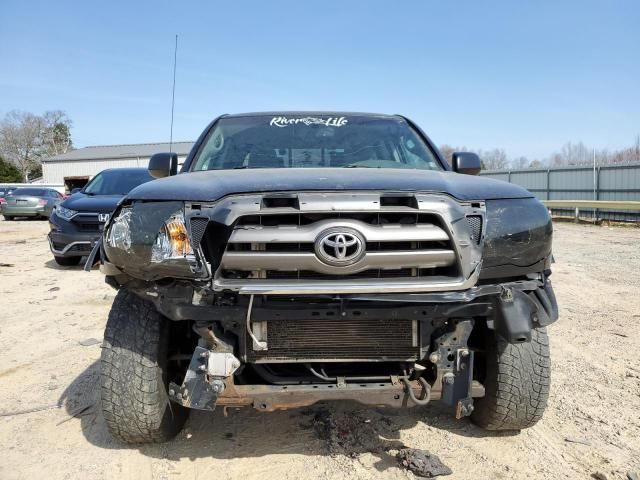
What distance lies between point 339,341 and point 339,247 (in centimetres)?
48

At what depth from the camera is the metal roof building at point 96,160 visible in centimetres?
5197

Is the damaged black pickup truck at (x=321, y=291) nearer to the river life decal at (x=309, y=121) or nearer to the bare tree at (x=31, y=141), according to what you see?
the river life decal at (x=309, y=121)

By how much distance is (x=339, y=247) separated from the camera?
2082mm

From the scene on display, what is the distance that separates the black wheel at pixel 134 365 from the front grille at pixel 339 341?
1.69 ft

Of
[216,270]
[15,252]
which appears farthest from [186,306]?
[15,252]

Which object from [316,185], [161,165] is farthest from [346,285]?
[161,165]

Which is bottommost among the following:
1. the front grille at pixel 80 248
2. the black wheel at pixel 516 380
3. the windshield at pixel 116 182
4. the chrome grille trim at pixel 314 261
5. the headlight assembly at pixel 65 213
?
the black wheel at pixel 516 380

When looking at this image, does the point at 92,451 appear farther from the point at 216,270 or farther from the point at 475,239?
the point at 475,239

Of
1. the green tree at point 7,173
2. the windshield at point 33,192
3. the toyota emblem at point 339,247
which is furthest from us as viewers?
the green tree at point 7,173

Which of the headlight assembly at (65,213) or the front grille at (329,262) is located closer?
the front grille at (329,262)

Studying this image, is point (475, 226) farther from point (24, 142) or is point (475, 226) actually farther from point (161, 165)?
point (24, 142)

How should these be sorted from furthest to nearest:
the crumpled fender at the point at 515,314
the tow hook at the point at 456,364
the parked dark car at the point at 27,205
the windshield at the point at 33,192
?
the windshield at the point at 33,192 < the parked dark car at the point at 27,205 < the tow hook at the point at 456,364 < the crumpled fender at the point at 515,314

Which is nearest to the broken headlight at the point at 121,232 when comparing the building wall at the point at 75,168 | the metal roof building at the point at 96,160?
the metal roof building at the point at 96,160

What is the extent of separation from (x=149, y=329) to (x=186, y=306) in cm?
42
